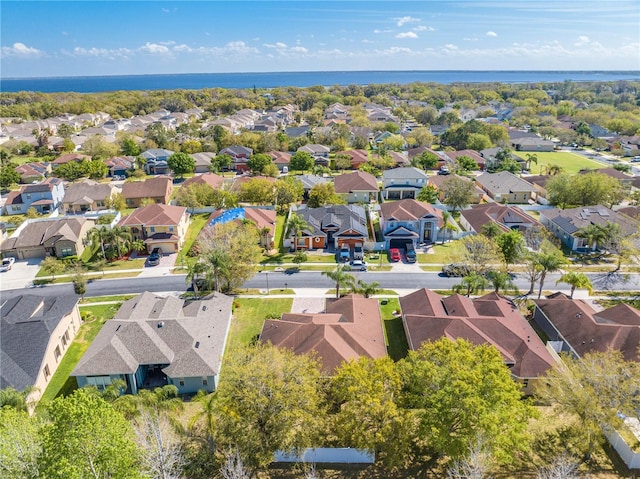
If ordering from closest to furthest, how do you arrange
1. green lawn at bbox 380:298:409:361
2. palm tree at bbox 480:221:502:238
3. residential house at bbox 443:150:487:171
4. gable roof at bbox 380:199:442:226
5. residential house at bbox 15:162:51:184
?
green lawn at bbox 380:298:409:361 < palm tree at bbox 480:221:502:238 < gable roof at bbox 380:199:442:226 < residential house at bbox 15:162:51:184 < residential house at bbox 443:150:487:171

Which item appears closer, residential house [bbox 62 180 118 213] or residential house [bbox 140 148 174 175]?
residential house [bbox 62 180 118 213]

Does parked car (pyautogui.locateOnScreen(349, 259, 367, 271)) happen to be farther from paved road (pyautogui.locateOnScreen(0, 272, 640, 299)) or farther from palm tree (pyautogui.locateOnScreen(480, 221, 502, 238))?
palm tree (pyautogui.locateOnScreen(480, 221, 502, 238))

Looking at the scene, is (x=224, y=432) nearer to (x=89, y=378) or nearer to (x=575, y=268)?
(x=89, y=378)

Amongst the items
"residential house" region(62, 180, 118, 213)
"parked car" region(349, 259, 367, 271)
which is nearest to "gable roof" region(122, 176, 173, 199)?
"residential house" region(62, 180, 118, 213)

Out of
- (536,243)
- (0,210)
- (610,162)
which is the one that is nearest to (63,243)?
(0,210)

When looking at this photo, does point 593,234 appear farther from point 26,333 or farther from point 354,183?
point 26,333

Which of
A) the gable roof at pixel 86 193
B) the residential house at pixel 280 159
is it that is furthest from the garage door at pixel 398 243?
the gable roof at pixel 86 193

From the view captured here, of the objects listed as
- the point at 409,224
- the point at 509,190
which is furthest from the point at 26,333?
the point at 509,190
